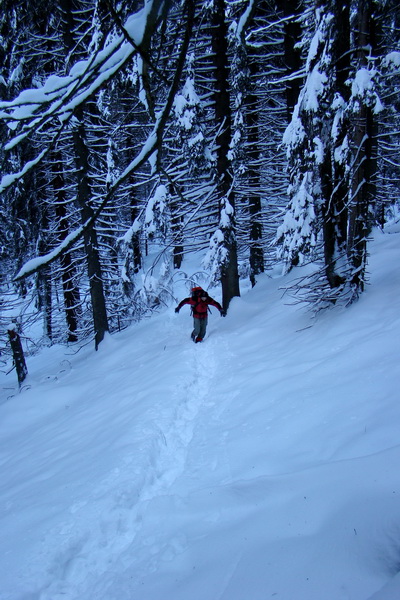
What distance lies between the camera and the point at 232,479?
329cm

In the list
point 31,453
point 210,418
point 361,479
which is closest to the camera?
point 361,479

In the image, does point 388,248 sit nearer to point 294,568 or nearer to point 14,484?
point 294,568

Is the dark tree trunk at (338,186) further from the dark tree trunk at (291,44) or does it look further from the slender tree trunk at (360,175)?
the dark tree trunk at (291,44)

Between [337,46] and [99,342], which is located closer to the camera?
[337,46]

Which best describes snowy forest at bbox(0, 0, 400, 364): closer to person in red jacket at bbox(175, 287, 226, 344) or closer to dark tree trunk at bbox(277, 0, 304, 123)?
dark tree trunk at bbox(277, 0, 304, 123)

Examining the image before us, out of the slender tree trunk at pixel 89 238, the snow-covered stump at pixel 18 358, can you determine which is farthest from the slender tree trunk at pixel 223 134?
the snow-covered stump at pixel 18 358

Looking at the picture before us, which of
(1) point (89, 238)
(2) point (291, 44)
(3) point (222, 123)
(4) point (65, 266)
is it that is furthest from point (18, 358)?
(2) point (291, 44)

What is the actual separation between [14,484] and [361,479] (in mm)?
4681

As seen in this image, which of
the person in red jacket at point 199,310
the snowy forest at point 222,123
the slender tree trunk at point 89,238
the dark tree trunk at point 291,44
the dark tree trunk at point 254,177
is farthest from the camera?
the slender tree trunk at point 89,238

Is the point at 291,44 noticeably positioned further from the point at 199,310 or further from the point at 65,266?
the point at 65,266

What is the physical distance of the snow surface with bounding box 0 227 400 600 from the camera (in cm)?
199

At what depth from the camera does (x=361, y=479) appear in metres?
2.27

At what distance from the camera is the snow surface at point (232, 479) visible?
6.54 ft

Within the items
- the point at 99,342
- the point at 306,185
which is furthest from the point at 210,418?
the point at 99,342
